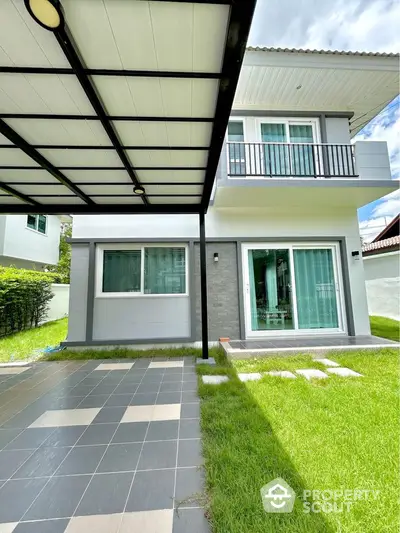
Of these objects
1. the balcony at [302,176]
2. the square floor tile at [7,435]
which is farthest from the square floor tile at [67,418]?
the balcony at [302,176]

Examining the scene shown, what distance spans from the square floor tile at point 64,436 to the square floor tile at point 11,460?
176mm

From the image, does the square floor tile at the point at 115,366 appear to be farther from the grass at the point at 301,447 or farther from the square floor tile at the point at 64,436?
the square floor tile at the point at 64,436

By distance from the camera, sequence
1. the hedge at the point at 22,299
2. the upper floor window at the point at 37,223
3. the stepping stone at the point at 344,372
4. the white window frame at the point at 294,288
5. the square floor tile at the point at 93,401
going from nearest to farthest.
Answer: the square floor tile at the point at 93,401 < the stepping stone at the point at 344,372 < the white window frame at the point at 294,288 < the hedge at the point at 22,299 < the upper floor window at the point at 37,223

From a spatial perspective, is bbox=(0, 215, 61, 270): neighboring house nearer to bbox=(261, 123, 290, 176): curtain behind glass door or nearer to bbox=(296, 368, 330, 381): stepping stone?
bbox=(261, 123, 290, 176): curtain behind glass door

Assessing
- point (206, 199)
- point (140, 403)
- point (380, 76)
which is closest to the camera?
point (140, 403)

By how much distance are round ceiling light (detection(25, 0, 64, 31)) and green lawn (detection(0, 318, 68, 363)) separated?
5.38 m

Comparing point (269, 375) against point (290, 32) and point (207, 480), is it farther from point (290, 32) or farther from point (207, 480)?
point (290, 32)

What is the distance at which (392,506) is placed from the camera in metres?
1.51

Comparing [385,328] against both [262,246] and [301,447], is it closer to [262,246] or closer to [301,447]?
[262,246]

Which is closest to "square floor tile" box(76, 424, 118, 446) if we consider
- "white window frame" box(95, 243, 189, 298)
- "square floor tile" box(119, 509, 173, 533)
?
"square floor tile" box(119, 509, 173, 533)

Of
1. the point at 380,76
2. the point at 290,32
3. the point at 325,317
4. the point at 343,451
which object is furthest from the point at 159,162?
the point at 380,76

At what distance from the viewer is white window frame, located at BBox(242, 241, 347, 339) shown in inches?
224

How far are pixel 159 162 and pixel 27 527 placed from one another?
3395mm

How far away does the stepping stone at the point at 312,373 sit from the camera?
11.9ft
